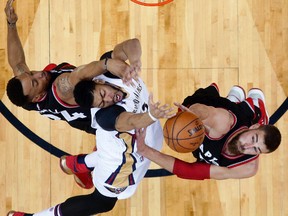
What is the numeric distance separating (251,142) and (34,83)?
148 cm

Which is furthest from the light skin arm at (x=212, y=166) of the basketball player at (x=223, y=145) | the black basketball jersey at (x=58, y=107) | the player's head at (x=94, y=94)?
the black basketball jersey at (x=58, y=107)

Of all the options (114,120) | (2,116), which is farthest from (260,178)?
(2,116)

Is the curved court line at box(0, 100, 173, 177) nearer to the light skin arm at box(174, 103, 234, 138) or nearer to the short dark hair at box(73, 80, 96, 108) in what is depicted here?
the light skin arm at box(174, 103, 234, 138)

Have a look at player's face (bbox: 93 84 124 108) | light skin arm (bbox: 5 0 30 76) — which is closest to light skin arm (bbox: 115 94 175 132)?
player's face (bbox: 93 84 124 108)

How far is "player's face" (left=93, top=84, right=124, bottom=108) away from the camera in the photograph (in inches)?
107

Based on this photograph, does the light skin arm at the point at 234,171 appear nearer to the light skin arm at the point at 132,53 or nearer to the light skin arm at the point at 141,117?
the light skin arm at the point at 141,117

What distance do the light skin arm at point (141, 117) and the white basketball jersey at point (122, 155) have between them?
29 centimetres

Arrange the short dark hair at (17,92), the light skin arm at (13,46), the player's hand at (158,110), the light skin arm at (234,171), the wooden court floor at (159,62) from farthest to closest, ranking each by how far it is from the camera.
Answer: the wooden court floor at (159,62), the light skin arm at (13,46), the light skin arm at (234,171), the short dark hair at (17,92), the player's hand at (158,110)

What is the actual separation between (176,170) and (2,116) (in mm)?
1918

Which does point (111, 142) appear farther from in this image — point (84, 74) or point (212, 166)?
point (212, 166)

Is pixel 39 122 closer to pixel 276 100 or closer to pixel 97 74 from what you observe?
pixel 97 74

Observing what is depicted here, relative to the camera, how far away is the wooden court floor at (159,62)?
4016mm

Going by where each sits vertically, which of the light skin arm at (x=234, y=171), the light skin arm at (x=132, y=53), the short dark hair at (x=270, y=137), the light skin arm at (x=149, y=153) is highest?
the light skin arm at (x=132, y=53)

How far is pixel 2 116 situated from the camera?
13.5ft
